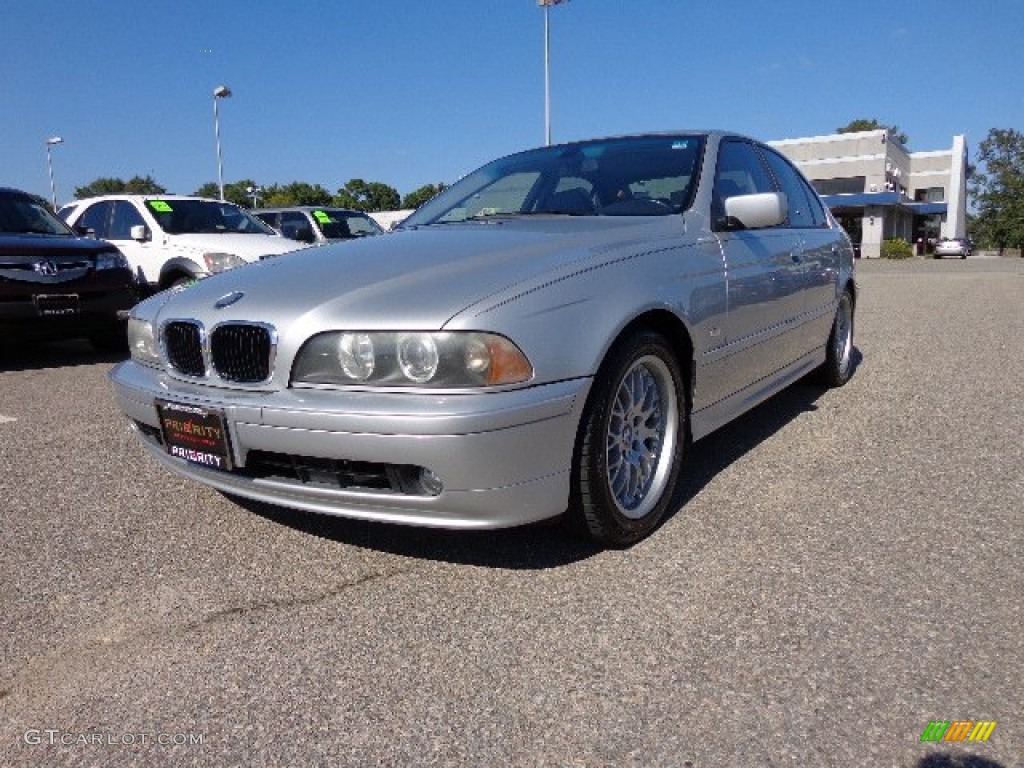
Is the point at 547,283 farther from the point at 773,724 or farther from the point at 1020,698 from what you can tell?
the point at 1020,698

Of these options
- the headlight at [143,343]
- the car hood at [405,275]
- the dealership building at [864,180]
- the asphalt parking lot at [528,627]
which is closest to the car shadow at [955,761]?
the asphalt parking lot at [528,627]

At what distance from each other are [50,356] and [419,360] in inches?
258

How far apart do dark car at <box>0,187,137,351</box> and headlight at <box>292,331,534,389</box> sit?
500cm

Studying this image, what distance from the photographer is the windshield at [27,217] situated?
22.8 ft

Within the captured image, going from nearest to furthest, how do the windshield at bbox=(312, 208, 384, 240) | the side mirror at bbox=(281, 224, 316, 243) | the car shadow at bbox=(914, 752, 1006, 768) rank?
the car shadow at bbox=(914, 752, 1006, 768) < the side mirror at bbox=(281, 224, 316, 243) < the windshield at bbox=(312, 208, 384, 240)

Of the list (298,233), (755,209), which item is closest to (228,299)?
(755,209)

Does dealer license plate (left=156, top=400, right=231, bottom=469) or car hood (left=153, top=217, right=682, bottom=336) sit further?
dealer license plate (left=156, top=400, right=231, bottom=469)

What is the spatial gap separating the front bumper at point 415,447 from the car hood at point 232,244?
578 centimetres

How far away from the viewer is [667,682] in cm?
187

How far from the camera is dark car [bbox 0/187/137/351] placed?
6.18 meters

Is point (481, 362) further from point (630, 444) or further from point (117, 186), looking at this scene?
point (117, 186)

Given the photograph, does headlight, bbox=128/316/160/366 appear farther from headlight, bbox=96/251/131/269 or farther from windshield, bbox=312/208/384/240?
windshield, bbox=312/208/384/240

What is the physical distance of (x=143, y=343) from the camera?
2.87 meters

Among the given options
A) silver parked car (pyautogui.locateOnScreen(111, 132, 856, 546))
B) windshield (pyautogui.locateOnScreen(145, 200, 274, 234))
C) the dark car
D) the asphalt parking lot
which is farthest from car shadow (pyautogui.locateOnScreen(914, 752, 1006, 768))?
windshield (pyautogui.locateOnScreen(145, 200, 274, 234))
